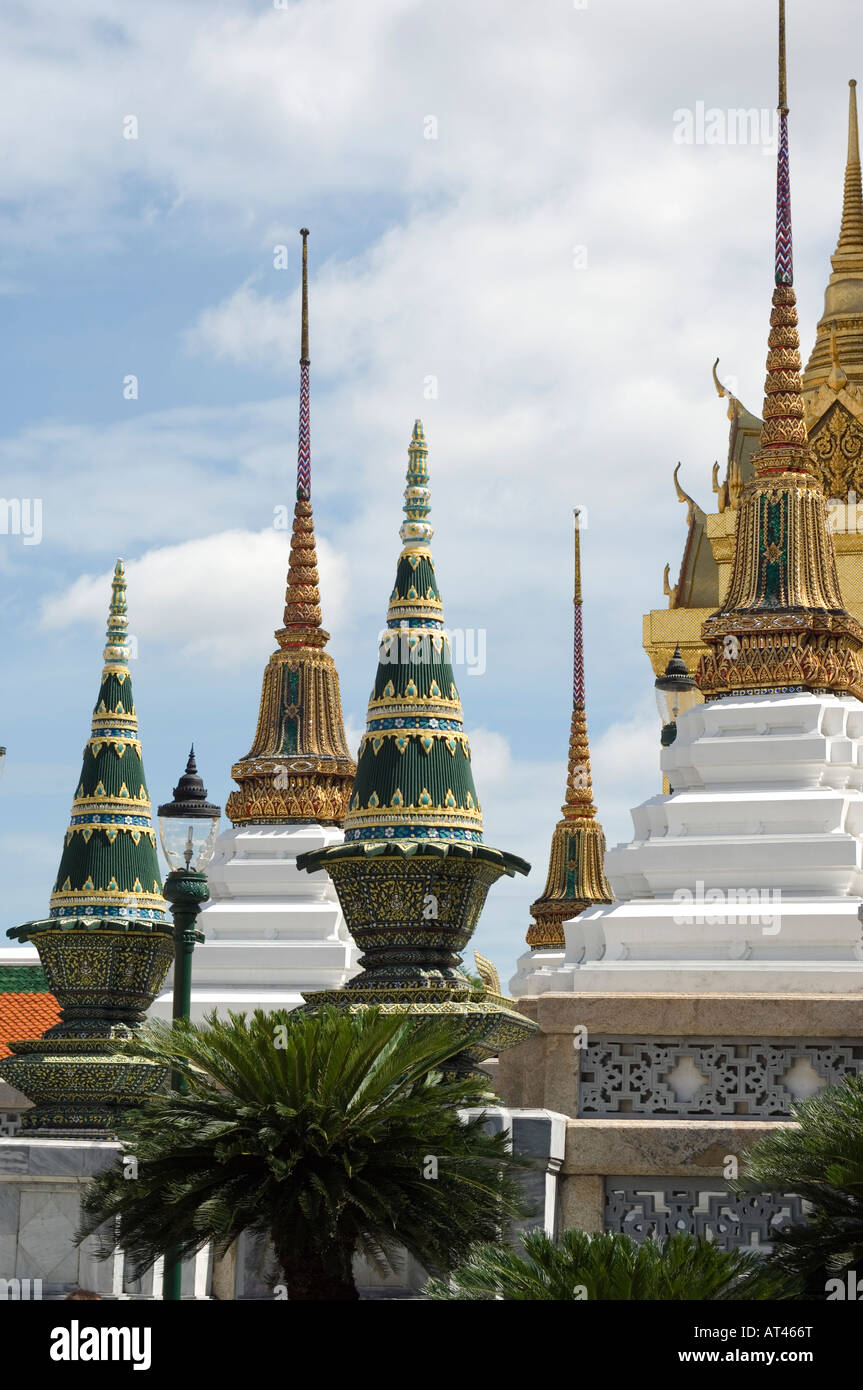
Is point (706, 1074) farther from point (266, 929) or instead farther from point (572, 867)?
point (572, 867)

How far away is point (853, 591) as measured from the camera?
1698 inches

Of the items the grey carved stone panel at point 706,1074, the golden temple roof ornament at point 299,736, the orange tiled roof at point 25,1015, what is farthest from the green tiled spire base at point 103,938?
the golden temple roof ornament at point 299,736

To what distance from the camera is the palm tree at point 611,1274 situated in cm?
1413

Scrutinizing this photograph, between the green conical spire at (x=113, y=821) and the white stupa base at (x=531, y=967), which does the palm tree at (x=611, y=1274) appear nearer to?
the green conical spire at (x=113, y=821)

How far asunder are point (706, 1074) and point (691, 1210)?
1.53 metres

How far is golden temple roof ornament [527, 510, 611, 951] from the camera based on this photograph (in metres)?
45.0

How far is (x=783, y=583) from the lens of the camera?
30.2m

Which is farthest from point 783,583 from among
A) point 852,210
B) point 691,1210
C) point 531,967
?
point 852,210

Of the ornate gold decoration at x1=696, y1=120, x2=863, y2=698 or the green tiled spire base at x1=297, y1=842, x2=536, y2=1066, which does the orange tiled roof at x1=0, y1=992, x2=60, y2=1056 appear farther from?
the green tiled spire base at x1=297, y1=842, x2=536, y2=1066

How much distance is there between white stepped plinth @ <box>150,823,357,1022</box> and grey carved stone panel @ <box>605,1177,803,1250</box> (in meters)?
11.6

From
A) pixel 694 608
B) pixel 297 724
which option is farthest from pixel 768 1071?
pixel 694 608

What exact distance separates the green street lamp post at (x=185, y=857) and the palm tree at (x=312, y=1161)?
54.7 inches
